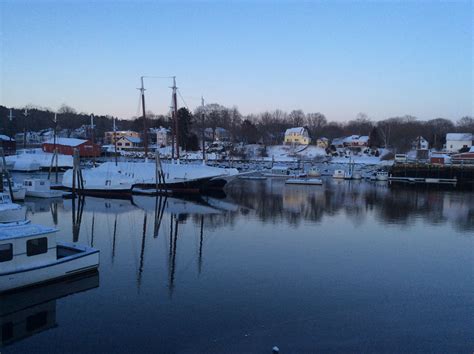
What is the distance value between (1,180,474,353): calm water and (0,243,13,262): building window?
1.14 m

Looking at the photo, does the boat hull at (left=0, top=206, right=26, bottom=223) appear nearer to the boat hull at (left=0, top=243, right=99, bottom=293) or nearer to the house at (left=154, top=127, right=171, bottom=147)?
the boat hull at (left=0, top=243, right=99, bottom=293)

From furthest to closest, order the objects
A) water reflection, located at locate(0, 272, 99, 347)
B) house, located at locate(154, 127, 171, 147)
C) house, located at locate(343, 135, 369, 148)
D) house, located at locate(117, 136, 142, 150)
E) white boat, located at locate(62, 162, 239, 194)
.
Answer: house, located at locate(154, 127, 171, 147) → house, located at locate(117, 136, 142, 150) → house, located at locate(343, 135, 369, 148) → white boat, located at locate(62, 162, 239, 194) → water reflection, located at locate(0, 272, 99, 347)

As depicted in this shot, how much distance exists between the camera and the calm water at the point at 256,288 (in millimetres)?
9828

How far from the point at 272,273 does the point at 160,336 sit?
5597mm

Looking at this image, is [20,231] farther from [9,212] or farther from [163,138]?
[163,138]

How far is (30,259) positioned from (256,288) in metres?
6.56

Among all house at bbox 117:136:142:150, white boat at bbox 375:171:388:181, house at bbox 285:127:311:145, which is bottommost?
white boat at bbox 375:171:388:181

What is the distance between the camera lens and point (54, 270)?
1259 centimetres

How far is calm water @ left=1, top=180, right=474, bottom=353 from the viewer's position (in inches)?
387

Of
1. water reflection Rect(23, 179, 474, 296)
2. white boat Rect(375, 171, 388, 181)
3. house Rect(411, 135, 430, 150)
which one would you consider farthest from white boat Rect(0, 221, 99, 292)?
house Rect(411, 135, 430, 150)

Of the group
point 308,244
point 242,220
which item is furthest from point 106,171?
point 308,244

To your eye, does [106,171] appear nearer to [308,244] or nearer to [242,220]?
[242,220]

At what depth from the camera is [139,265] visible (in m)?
15.3

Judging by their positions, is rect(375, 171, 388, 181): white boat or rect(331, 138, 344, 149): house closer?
rect(375, 171, 388, 181): white boat
